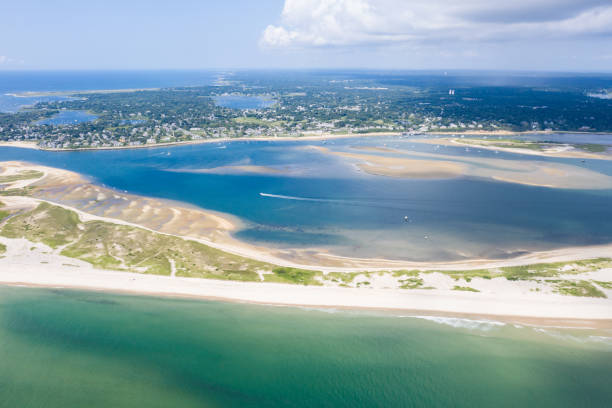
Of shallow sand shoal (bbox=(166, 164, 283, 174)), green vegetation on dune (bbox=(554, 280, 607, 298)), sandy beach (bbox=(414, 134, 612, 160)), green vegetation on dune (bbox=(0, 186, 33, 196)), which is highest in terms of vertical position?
sandy beach (bbox=(414, 134, 612, 160))

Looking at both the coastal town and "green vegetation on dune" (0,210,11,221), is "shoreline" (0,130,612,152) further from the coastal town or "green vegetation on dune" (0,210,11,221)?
"green vegetation on dune" (0,210,11,221)

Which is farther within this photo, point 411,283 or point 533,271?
point 533,271

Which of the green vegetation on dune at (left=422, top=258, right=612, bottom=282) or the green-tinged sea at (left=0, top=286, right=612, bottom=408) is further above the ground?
the green vegetation on dune at (left=422, top=258, right=612, bottom=282)

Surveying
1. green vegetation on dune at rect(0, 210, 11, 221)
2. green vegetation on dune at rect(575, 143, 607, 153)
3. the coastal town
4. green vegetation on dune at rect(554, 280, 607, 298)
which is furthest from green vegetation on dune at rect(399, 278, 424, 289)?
the coastal town

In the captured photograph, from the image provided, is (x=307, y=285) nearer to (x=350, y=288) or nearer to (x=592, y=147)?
(x=350, y=288)

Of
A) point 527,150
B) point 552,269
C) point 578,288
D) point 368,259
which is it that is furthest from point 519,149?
point 368,259

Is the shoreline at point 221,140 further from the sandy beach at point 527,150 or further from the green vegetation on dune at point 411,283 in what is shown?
the green vegetation on dune at point 411,283

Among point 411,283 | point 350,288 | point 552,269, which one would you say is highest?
point 552,269

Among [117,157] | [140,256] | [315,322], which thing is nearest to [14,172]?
[117,157]
